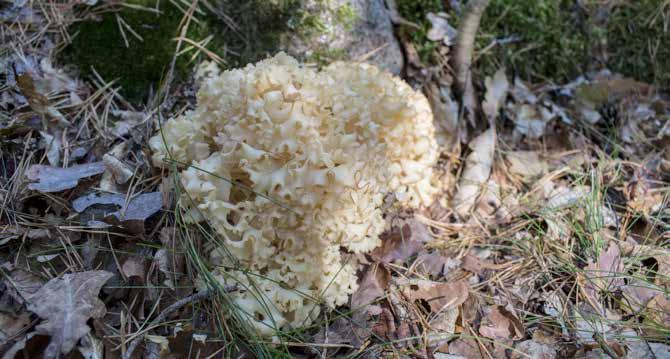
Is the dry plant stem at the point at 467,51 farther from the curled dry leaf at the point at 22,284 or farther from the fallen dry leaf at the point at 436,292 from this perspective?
the curled dry leaf at the point at 22,284

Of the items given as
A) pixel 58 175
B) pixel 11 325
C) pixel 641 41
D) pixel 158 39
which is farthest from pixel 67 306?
pixel 641 41

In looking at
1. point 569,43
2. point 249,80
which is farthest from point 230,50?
point 569,43

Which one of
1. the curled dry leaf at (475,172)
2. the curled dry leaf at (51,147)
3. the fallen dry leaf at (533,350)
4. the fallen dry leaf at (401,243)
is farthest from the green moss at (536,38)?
the curled dry leaf at (51,147)

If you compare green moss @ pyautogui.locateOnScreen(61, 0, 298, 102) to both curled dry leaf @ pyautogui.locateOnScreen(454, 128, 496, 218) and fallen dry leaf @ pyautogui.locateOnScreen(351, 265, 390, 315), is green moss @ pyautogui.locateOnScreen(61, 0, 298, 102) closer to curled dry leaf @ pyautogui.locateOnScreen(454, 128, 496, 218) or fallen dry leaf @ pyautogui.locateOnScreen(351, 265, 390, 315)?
curled dry leaf @ pyautogui.locateOnScreen(454, 128, 496, 218)

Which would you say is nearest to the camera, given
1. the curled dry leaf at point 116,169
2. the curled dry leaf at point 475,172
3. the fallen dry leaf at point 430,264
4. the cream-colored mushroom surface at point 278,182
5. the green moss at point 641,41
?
the cream-colored mushroom surface at point 278,182

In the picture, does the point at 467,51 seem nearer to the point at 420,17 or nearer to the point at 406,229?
the point at 420,17

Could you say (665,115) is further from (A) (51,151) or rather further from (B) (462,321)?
(A) (51,151)
